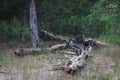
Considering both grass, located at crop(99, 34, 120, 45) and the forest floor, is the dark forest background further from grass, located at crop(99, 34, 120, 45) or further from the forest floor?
the forest floor

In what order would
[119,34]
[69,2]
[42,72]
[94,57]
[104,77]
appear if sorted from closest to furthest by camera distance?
1. [104,77]
2. [42,72]
3. [94,57]
4. [119,34]
5. [69,2]

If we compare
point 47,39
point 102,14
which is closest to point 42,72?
point 102,14

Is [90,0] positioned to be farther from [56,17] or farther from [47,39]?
[47,39]

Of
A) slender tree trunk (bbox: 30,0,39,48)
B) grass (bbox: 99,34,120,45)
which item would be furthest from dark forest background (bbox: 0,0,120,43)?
slender tree trunk (bbox: 30,0,39,48)

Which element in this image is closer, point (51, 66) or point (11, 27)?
point (51, 66)

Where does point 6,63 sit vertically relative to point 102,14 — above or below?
below

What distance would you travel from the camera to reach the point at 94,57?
9484 mm

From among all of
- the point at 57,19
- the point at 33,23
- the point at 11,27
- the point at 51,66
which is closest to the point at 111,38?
the point at 33,23

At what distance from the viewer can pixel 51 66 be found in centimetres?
818

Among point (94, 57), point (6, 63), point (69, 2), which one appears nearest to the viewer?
point (6, 63)

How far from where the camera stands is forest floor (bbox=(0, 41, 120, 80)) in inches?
273

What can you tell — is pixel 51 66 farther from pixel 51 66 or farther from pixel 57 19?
pixel 57 19

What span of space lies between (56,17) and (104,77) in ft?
27.4

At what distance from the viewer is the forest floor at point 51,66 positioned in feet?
22.7
